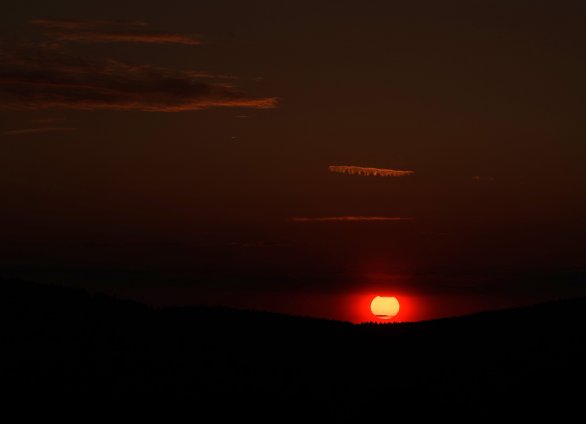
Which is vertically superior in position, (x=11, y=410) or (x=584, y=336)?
(x=584, y=336)

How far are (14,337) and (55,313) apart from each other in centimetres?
384

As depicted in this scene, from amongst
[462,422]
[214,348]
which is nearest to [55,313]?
[214,348]

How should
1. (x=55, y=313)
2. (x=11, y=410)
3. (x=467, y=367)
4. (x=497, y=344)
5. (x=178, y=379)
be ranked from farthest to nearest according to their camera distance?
(x=55, y=313), (x=497, y=344), (x=467, y=367), (x=178, y=379), (x=11, y=410)

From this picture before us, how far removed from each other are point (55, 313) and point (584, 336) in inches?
784

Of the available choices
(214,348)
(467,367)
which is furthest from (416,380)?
(214,348)

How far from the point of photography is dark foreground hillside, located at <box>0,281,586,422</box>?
1098 inches

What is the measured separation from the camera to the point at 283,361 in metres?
33.2

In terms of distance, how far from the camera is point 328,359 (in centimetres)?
3397

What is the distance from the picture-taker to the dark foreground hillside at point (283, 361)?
91.5 feet

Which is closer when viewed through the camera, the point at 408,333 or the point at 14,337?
the point at 14,337

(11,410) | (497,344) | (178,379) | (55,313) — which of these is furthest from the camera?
(55,313)

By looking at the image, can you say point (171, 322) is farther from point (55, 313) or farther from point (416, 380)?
point (416, 380)

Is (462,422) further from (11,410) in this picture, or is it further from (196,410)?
(11,410)

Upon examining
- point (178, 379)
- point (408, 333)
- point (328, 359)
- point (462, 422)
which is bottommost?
point (462, 422)
